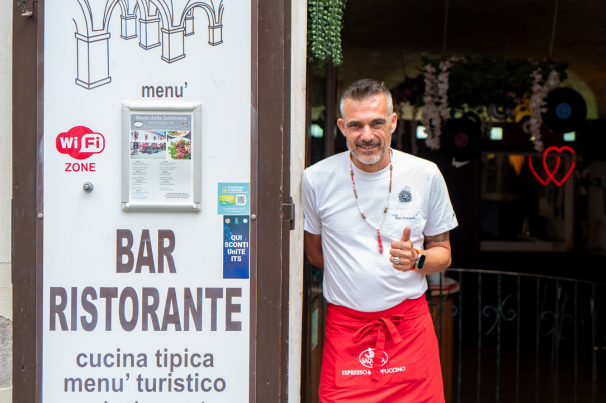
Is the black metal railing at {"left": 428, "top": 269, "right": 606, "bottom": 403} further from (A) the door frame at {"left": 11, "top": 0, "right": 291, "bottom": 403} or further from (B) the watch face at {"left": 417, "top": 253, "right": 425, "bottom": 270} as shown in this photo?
(A) the door frame at {"left": 11, "top": 0, "right": 291, "bottom": 403}

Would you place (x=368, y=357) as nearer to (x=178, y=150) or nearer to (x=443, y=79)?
(x=178, y=150)

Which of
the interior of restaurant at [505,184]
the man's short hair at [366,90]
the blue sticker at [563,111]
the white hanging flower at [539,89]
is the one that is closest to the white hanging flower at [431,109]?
the interior of restaurant at [505,184]

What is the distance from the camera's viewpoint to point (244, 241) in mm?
2029

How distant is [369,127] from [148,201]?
90 centimetres

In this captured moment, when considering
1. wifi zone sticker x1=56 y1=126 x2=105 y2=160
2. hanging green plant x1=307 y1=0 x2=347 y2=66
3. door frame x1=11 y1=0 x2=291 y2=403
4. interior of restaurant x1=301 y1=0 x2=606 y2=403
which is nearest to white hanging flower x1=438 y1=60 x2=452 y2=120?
interior of restaurant x1=301 y1=0 x2=606 y2=403

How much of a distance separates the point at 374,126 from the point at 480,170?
6.34m

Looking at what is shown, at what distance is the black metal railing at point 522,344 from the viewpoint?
4051 mm

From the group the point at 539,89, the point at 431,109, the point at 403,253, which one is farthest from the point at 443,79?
the point at 403,253

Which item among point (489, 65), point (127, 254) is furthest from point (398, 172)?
point (489, 65)

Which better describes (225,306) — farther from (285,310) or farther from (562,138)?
(562,138)

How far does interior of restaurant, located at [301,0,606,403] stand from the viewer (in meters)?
4.14

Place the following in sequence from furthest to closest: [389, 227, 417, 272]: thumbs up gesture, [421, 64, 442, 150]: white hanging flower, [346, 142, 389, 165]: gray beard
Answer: [421, 64, 442, 150]: white hanging flower < [346, 142, 389, 165]: gray beard < [389, 227, 417, 272]: thumbs up gesture

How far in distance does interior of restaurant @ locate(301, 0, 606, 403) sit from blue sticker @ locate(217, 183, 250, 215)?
0.56m

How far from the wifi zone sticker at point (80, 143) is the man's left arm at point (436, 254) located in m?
1.36
